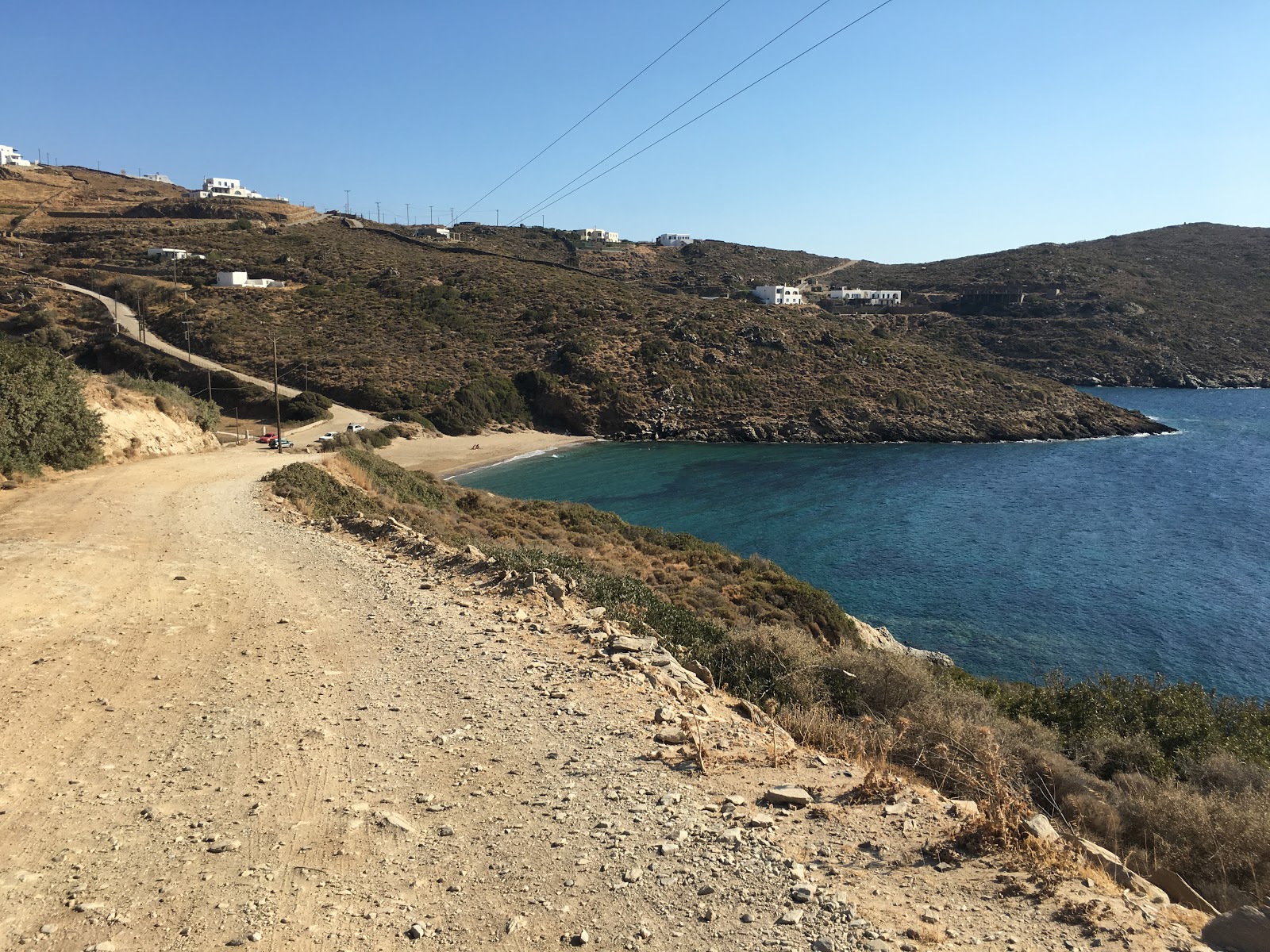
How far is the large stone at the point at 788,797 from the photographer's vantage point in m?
5.61

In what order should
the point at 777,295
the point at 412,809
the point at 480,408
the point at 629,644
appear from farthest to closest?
the point at 777,295 → the point at 480,408 → the point at 629,644 → the point at 412,809

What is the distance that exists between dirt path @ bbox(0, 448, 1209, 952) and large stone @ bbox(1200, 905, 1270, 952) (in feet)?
0.83

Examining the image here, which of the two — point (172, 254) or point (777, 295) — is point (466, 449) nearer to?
point (172, 254)

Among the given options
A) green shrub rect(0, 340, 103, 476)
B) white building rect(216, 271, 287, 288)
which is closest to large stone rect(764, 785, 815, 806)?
green shrub rect(0, 340, 103, 476)

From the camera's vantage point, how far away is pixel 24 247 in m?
75.9

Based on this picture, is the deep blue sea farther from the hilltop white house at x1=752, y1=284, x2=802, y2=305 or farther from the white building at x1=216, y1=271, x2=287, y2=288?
the hilltop white house at x1=752, y1=284, x2=802, y2=305

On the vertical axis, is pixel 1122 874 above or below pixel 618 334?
below

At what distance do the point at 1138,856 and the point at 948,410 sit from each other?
63.8 m

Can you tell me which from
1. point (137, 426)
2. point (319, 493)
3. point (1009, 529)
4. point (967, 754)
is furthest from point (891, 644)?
point (137, 426)

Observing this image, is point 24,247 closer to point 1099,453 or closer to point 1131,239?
point 1099,453

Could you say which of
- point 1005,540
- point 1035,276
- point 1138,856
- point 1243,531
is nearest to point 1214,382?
point 1035,276

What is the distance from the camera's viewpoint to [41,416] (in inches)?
736

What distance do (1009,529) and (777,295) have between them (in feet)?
222

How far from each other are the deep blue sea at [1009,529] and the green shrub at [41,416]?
77.3 feet
